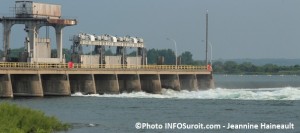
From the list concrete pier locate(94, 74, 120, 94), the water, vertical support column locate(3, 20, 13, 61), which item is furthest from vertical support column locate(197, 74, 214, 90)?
vertical support column locate(3, 20, 13, 61)

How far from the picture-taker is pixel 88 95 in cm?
10050

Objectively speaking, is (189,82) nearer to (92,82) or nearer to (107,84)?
(107,84)

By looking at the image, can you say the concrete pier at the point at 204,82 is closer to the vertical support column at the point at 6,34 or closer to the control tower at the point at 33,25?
the control tower at the point at 33,25

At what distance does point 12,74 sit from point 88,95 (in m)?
9.94

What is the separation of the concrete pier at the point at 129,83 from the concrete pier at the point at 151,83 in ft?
11.8

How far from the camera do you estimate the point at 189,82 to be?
123438mm

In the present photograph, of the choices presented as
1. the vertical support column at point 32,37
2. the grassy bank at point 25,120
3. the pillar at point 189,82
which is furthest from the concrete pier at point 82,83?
the grassy bank at point 25,120

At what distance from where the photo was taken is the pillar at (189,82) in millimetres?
123250

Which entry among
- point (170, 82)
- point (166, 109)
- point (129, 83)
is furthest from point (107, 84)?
point (166, 109)

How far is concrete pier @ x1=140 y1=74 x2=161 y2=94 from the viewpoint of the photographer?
113312 mm

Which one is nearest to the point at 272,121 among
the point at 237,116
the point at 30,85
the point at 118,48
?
the point at 237,116

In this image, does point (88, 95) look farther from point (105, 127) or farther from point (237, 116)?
point (105, 127)

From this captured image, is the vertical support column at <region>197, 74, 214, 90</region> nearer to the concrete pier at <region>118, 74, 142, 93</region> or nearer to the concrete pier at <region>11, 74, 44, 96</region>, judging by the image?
the concrete pier at <region>118, 74, 142, 93</region>

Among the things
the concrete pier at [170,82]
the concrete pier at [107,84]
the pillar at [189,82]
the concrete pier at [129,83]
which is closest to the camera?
the concrete pier at [107,84]
